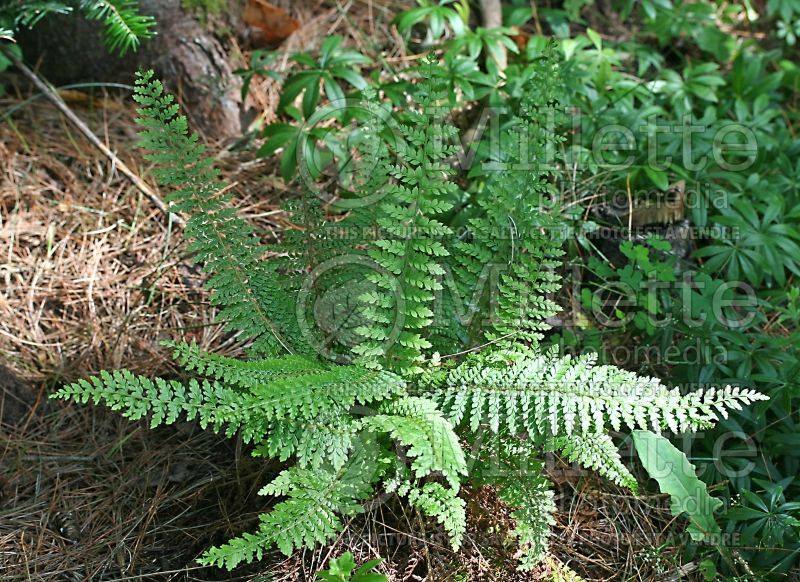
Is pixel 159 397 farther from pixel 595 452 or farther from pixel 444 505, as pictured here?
pixel 595 452

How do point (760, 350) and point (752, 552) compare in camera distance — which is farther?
point (760, 350)

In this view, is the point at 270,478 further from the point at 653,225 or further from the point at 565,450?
the point at 653,225

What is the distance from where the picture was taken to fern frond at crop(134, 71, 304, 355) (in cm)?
238

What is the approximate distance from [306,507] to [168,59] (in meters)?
2.37

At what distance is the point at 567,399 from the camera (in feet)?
6.79

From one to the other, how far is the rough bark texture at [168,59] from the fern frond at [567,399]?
2068mm

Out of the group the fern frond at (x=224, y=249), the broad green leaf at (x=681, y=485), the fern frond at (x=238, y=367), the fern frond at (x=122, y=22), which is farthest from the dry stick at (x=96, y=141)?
the broad green leaf at (x=681, y=485)

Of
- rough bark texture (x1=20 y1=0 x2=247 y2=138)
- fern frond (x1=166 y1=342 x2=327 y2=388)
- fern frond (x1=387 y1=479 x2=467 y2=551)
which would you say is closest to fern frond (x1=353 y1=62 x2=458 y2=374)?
fern frond (x1=166 y1=342 x2=327 y2=388)

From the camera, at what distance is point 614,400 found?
6.73 feet

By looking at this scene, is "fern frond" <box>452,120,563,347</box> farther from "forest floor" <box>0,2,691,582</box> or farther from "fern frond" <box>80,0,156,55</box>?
"fern frond" <box>80,0,156,55</box>

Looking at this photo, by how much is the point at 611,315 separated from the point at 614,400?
107cm

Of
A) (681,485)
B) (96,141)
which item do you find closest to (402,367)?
(681,485)

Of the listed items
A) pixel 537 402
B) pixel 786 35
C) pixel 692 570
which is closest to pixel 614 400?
pixel 537 402

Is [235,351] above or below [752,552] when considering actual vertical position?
above
